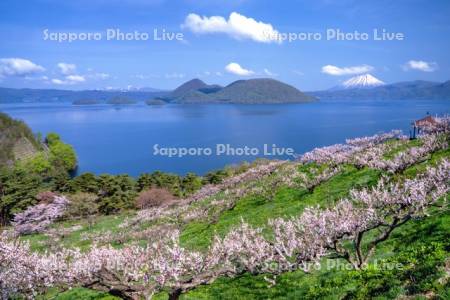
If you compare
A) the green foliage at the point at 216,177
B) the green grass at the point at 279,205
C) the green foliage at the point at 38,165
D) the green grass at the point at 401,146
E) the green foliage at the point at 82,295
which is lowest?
the green foliage at the point at 38,165

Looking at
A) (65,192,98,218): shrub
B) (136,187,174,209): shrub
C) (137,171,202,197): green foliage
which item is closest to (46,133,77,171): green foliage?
(137,171,202,197): green foliage

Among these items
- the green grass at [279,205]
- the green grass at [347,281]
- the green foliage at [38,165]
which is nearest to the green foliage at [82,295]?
the green grass at [347,281]

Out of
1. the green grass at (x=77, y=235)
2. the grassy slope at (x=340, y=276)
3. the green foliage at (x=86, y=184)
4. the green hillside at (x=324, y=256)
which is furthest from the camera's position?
the green foliage at (x=86, y=184)

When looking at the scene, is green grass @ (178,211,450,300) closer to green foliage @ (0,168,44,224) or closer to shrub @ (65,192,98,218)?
shrub @ (65,192,98,218)

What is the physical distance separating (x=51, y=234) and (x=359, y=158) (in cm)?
3600

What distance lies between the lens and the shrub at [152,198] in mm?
59188

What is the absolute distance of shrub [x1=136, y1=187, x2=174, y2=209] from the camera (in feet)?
194

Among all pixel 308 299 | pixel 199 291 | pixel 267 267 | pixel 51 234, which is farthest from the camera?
pixel 51 234

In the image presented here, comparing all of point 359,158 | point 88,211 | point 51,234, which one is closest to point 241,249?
point 359,158

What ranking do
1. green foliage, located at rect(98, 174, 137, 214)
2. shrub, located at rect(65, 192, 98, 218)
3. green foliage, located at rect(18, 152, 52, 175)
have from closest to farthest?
shrub, located at rect(65, 192, 98, 218)
green foliage, located at rect(98, 174, 137, 214)
green foliage, located at rect(18, 152, 52, 175)

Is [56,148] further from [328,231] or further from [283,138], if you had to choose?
[328,231]

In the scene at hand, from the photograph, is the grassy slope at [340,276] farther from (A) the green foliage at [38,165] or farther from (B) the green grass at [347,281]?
(A) the green foliage at [38,165]

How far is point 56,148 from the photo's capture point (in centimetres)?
13888

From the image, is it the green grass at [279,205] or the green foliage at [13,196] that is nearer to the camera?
the green grass at [279,205]
